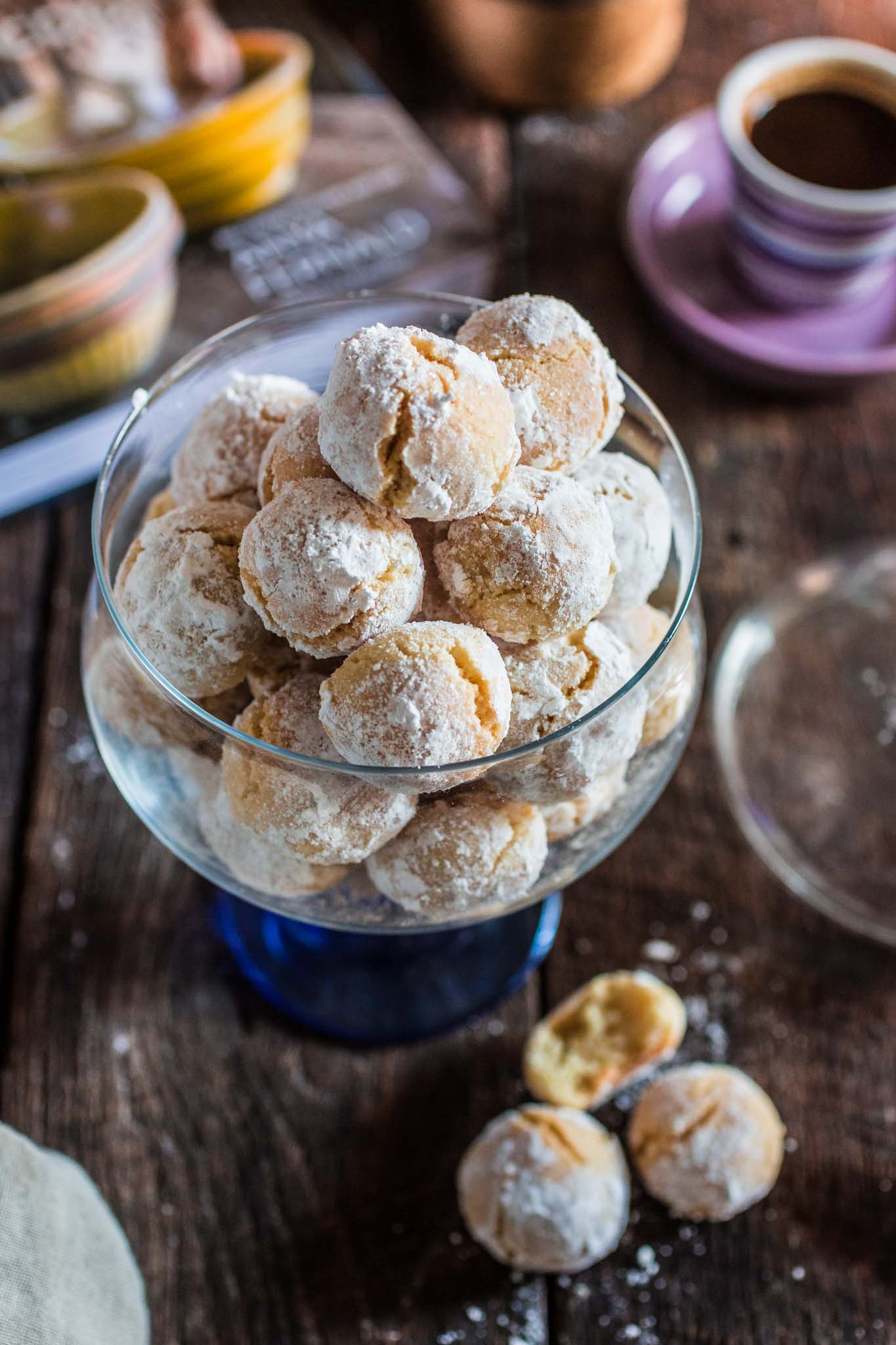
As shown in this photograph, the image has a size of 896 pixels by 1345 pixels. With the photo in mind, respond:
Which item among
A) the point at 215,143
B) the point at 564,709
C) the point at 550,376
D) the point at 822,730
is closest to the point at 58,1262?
the point at 564,709

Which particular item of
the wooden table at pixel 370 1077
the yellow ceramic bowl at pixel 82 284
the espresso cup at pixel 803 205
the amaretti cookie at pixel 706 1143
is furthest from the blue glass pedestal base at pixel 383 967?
the espresso cup at pixel 803 205

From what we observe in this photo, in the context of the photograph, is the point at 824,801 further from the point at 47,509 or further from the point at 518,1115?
the point at 47,509

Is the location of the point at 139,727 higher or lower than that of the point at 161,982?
higher

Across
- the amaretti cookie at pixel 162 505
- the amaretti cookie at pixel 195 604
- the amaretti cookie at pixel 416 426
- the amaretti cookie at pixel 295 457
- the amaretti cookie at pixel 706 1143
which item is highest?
the amaretti cookie at pixel 416 426

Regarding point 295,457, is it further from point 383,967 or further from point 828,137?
point 828,137

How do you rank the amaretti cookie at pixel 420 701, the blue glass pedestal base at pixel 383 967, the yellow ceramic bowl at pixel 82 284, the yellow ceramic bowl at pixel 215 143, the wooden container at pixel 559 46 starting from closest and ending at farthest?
the amaretti cookie at pixel 420 701
the blue glass pedestal base at pixel 383 967
the yellow ceramic bowl at pixel 82 284
the yellow ceramic bowl at pixel 215 143
the wooden container at pixel 559 46

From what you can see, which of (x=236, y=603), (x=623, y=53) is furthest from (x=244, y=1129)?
(x=623, y=53)

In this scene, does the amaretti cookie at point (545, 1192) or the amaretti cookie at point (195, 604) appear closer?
the amaretti cookie at point (195, 604)

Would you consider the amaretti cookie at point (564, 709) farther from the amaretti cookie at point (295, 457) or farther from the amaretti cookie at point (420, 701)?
the amaretti cookie at point (295, 457)
